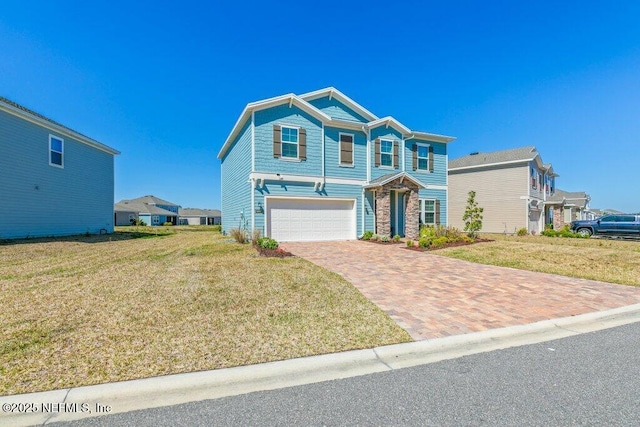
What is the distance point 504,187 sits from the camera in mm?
24625

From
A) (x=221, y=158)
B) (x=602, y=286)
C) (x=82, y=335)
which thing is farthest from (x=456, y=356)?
(x=221, y=158)

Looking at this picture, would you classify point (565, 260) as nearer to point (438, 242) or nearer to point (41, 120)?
point (438, 242)

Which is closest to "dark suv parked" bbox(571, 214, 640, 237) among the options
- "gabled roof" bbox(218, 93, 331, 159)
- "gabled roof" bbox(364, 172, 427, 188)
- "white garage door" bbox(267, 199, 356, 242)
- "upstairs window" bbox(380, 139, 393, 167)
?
"gabled roof" bbox(364, 172, 427, 188)

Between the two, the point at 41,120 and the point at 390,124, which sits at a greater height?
the point at 390,124

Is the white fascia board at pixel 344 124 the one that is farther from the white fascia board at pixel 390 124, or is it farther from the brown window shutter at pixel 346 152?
the brown window shutter at pixel 346 152

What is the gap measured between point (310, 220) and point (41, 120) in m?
14.3

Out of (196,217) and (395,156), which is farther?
(196,217)

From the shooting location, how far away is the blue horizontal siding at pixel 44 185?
13234 mm

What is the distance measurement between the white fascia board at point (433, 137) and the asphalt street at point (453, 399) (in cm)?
1668

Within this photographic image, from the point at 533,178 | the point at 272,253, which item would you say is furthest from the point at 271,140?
the point at 533,178

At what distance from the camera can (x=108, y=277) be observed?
661cm

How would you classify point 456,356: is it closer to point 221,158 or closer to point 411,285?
point 411,285

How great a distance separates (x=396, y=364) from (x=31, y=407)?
343 cm

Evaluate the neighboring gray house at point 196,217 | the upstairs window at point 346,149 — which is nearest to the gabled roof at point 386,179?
the upstairs window at point 346,149
